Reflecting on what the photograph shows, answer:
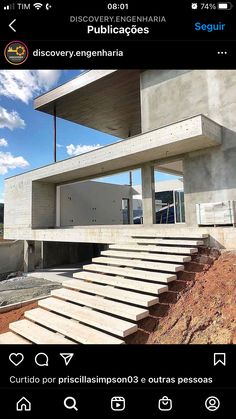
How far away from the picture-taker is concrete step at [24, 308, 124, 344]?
3.78 metres

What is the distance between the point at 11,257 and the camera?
18016 mm

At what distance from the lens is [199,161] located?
9148 mm

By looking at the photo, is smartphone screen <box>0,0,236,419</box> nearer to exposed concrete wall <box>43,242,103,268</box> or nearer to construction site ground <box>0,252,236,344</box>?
construction site ground <box>0,252,236,344</box>

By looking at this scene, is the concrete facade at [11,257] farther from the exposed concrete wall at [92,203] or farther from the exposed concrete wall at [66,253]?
the exposed concrete wall at [92,203]

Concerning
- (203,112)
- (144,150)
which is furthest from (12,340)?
(203,112)
